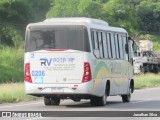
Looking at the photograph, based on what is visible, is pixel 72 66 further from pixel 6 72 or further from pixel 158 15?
pixel 158 15

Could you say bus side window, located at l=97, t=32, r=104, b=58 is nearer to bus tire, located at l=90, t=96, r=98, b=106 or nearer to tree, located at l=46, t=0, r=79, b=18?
bus tire, located at l=90, t=96, r=98, b=106

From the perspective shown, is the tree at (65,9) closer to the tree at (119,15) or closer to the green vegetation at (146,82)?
the tree at (119,15)

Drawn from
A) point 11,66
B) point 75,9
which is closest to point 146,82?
point 11,66

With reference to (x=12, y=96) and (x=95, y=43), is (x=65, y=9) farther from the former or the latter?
(x=95, y=43)

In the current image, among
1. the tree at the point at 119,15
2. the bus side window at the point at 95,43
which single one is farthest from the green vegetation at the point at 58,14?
the bus side window at the point at 95,43

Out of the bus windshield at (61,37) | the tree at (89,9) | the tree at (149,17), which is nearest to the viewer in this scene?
the bus windshield at (61,37)

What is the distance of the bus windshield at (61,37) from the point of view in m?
22.5

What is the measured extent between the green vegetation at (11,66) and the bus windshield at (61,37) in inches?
1076

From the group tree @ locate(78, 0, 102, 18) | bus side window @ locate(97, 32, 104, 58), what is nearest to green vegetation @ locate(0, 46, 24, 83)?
tree @ locate(78, 0, 102, 18)

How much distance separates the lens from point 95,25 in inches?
934

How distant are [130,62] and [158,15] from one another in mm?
96797

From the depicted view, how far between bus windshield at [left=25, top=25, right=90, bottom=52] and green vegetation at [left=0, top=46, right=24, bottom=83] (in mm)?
27325

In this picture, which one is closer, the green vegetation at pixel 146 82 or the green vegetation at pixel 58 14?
the green vegetation at pixel 146 82

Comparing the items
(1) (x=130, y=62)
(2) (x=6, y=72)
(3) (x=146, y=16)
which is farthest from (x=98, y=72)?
(3) (x=146, y=16)
